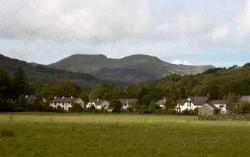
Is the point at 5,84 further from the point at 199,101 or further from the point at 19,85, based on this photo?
the point at 199,101

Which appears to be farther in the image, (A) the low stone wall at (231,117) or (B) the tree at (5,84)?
(B) the tree at (5,84)

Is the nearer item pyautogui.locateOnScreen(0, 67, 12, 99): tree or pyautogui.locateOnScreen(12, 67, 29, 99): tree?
pyautogui.locateOnScreen(0, 67, 12, 99): tree

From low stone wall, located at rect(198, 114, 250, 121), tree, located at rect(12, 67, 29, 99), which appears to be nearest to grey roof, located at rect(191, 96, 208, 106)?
tree, located at rect(12, 67, 29, 99)

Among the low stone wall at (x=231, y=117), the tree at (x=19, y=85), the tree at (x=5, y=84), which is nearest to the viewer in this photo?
the low stone wall at (x=231, y=117)

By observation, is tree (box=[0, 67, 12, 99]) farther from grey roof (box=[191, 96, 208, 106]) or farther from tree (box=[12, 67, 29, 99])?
grey roof (box=[191, 96, 208, 106])

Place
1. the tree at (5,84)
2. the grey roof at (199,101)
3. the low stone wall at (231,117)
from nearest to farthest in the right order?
the low stone wall at (231,117) → the tree at (5,84) → the grey roof at (199,101)

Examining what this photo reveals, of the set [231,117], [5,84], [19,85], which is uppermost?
[19,85]

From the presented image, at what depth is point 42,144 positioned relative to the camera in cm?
2836

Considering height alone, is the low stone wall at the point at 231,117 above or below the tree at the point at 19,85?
below

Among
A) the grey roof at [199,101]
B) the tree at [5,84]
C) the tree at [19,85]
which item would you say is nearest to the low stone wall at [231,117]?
the tree at [5,84]

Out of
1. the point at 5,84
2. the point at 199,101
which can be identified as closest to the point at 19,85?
the point at 5,84

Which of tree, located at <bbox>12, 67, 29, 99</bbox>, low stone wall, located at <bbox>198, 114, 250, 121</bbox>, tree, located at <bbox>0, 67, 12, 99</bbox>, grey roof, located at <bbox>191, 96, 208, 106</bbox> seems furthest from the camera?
grey roof, located at <bbox>191, 96, 208, 106</bbox>

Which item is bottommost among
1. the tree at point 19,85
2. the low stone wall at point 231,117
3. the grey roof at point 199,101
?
the low stone wall at point 231,117

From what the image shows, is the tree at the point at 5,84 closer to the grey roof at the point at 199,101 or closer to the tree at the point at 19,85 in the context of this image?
the tree at the point at 19,85
